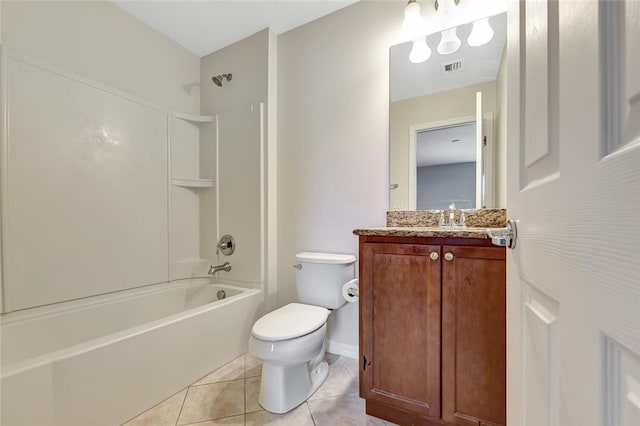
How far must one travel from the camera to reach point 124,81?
6.30 feet

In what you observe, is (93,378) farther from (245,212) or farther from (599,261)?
(599,261)

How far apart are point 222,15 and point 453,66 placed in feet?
5.46

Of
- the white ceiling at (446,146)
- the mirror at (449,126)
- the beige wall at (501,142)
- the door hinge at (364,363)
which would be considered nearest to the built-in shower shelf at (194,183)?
the mirror at (449,126)

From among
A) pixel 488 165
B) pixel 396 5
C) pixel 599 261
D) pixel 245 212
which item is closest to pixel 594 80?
pixel 599 261

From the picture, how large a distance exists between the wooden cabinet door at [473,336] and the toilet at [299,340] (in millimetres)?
635

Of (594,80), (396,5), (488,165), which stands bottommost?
(594,80)

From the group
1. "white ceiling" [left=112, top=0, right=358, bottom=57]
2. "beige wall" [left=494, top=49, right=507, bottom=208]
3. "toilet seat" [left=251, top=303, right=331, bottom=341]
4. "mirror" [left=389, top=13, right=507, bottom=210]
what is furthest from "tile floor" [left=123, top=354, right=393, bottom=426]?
"white ceiling" [left=112, top=0, right=358, bottom=57]

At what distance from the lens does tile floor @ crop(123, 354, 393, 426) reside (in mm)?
1237

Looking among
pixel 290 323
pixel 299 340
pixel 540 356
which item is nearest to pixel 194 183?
pixel 290 323

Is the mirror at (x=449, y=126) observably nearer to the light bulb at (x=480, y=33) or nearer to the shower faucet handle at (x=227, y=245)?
the light bulb at (x=480, y=33)

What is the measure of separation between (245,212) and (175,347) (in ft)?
3.40

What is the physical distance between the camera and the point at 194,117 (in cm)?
229

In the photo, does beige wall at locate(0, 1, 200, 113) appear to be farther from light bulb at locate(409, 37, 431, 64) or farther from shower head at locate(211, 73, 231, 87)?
light bulb at locate(409, 37, 431, 64)

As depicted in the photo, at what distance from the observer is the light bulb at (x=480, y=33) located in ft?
4.68
